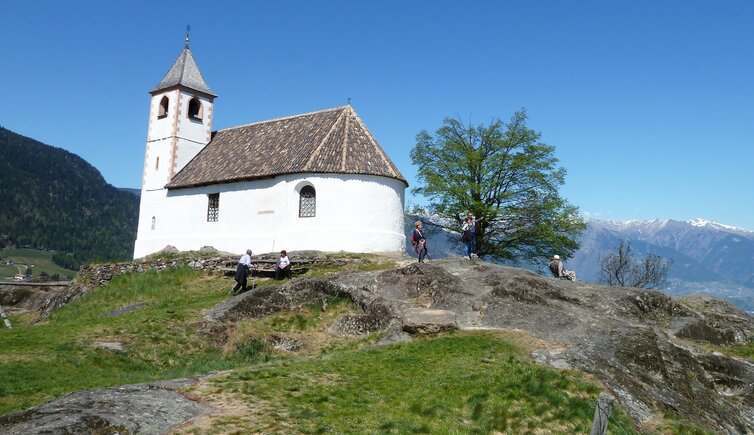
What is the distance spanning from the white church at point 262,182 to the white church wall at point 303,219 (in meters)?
0.06

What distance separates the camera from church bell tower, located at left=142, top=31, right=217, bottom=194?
143 feet

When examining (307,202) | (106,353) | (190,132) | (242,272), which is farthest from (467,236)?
(190,132)

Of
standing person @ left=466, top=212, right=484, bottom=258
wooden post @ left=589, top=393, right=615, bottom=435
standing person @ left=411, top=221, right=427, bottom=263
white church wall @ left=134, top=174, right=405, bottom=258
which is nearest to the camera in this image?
wooden post @ left=589, top=393, right=615, bottom=435

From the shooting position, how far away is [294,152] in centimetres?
3722

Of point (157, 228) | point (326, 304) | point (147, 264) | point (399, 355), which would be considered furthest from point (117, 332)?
point (157, 228)

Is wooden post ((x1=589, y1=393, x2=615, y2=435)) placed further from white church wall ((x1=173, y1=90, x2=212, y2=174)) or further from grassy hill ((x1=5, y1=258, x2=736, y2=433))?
white church wall ((x1=173, y1=90, x2=212, y2=174))

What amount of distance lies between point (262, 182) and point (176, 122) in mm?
11913

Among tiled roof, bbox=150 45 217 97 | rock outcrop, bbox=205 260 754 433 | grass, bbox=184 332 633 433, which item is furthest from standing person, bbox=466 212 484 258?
tiled roof, bbox=150 45 217 97

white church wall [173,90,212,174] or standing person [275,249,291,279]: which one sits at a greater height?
white church wall [173,90,212,174]

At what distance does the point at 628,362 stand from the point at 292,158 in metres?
24.2

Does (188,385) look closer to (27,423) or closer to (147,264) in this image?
(27,423)

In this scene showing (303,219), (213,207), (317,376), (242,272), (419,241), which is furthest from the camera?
(213,207)

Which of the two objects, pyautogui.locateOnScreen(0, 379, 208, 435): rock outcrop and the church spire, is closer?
pyautogui.locateOnScreen(0, 379, 208, 435): rock outcrop

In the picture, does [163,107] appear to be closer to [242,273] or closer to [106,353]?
[242,273]
